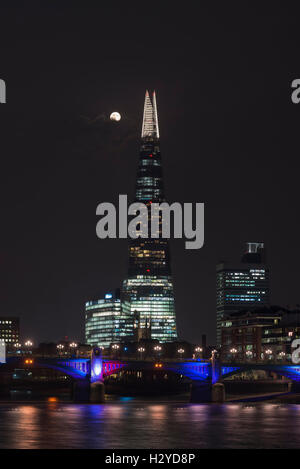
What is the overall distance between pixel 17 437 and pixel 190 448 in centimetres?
2129

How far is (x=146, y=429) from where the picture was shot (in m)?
124

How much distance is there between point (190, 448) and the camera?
327 ft

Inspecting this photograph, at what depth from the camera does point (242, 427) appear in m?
130

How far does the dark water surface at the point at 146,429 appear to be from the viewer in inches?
4109

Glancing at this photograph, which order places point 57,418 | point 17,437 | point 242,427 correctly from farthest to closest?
point 57,418 < point 242,427 < point 17,437

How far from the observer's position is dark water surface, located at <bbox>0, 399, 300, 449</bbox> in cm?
10438
